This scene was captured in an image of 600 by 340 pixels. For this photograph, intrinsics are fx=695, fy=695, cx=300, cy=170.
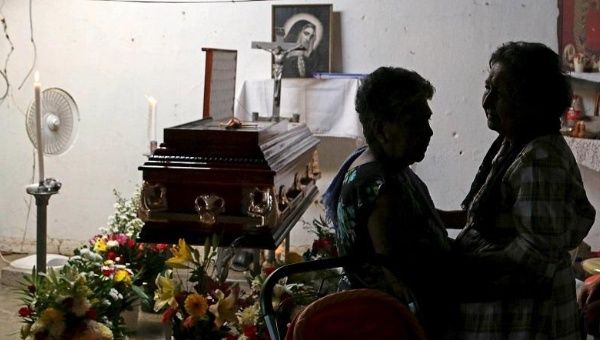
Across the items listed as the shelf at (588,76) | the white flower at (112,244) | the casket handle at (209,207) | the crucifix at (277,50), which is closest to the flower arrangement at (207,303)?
the casket handle at (209,207)

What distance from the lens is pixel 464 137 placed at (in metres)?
3.86

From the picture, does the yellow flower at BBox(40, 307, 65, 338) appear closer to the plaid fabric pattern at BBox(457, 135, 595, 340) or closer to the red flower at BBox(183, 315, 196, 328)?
the red flower at BBox(183, 315, 196, 328)

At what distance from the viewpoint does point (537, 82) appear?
1399mm

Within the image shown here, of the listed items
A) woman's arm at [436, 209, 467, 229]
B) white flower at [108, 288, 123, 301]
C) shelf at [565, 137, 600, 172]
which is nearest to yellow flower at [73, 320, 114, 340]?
white flower at [108, 288, 123, 301]

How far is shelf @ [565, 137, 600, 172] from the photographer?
10.9ft

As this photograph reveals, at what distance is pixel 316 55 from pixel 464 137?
3.09ft

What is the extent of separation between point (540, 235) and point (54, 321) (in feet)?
4.36

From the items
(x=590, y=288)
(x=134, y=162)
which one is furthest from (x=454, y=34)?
(x=590, y=288)

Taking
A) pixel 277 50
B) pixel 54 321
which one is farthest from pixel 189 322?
pixel 277 50

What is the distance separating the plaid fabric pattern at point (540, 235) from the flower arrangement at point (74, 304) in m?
1.07

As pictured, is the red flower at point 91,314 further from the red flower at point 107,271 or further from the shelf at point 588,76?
the shelf at point 588,76

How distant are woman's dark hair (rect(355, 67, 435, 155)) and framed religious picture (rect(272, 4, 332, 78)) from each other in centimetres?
249

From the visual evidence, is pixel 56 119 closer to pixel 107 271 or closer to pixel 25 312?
pixel 107 271

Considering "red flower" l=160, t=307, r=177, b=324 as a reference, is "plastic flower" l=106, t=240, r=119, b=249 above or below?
above
